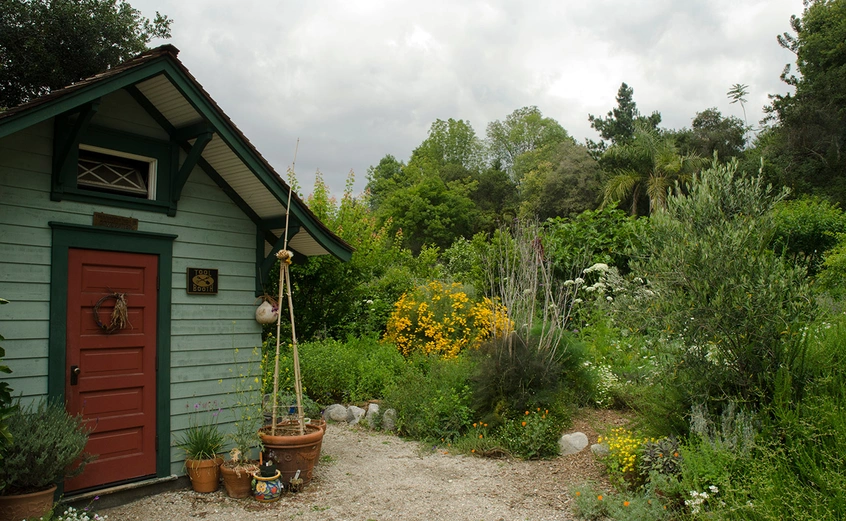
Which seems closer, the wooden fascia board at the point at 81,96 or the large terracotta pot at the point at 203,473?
the wooden fascia board at the point at 81,96

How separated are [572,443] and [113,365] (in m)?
5.05

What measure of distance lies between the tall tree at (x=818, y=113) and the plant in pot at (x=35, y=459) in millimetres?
28746

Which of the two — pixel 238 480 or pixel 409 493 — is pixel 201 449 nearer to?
pixel 238 480

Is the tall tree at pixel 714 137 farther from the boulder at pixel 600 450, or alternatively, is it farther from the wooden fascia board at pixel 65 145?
the wooden fascia board at pixel 65 145

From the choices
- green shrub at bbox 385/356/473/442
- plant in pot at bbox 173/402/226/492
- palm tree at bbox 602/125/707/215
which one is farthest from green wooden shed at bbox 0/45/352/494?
palm tree at bbox 602/125/707/215

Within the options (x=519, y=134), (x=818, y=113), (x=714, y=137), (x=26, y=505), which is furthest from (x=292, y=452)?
(x=519, y=134)

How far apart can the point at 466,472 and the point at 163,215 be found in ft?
13.8

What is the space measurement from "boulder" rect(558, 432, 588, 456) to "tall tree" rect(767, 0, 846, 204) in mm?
24028

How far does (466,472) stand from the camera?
20.5 ft

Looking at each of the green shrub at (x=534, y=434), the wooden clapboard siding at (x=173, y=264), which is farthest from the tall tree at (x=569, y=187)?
the wooden clapboard siding at (x=173, y=264)

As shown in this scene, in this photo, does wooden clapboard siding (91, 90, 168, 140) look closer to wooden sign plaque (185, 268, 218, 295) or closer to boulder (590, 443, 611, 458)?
wooden sign plaque (185, 268, 218, 295)

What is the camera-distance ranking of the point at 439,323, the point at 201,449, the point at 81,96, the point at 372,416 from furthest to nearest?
the point at 439,323 → the point at 372,416 → the point at 201,449 → the point at 81,96

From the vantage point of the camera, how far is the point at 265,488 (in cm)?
535

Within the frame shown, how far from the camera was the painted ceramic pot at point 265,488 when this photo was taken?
5.34m
